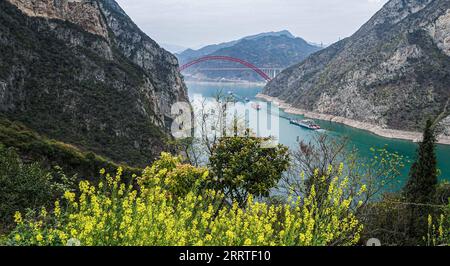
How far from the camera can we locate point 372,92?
474ft

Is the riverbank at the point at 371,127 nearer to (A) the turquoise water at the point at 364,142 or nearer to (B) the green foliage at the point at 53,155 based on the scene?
(A) the turquoise water at the point at 364,142

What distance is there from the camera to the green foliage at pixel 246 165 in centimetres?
1947

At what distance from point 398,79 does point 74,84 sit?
114 m

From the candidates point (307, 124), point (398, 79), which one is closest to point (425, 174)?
point (307, 124)

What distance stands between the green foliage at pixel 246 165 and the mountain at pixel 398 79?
106901 mm

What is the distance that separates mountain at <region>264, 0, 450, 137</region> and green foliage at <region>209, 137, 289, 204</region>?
10690 cm

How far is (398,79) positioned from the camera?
5546 inches

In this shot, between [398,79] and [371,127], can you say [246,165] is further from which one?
[398,79]

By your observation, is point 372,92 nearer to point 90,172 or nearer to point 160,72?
point 160,72

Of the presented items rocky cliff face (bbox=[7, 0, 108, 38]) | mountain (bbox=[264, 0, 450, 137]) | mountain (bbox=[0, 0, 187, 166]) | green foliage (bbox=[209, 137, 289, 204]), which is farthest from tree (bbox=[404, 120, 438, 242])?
mountain (bbox=[264, 0, 450, 137])

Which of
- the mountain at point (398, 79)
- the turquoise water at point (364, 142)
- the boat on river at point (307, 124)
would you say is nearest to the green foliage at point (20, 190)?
the turquoise water at point (364, 142)

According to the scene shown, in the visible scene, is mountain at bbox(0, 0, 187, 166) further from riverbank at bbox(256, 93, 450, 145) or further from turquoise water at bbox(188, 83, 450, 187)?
riverbank at bbox(256, 93, 450, 145)
